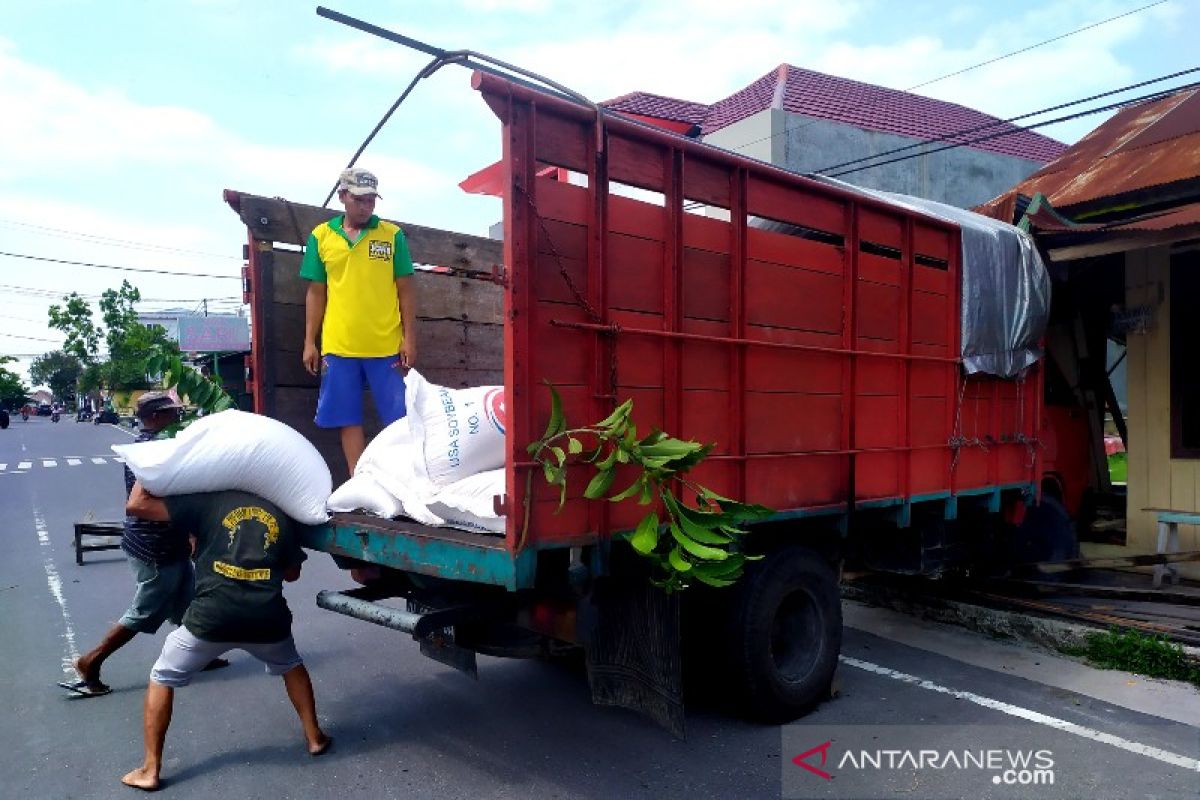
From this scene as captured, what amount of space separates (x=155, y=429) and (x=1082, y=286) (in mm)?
7748

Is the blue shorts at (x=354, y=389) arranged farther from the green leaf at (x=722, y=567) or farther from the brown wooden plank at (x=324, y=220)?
the green leaf at (x=722, y=567)

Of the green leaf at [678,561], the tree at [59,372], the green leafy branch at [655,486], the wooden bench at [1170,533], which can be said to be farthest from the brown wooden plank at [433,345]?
the tree at [59,372]

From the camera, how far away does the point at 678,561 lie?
124 inches

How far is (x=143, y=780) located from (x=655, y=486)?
2.37m

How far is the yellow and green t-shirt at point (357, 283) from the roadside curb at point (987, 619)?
416 centimetres

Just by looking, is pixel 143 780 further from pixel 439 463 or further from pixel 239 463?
pixel 439 463

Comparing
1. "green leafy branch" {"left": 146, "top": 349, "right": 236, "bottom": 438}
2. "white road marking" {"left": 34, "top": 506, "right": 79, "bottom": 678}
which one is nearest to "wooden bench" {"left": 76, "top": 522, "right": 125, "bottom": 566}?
"white road marking" {"left": 34, "top": 506, "right": 79, "bottom": 678}

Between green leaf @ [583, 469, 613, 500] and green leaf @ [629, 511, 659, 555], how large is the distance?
0.21m

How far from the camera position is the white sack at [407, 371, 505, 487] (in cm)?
361

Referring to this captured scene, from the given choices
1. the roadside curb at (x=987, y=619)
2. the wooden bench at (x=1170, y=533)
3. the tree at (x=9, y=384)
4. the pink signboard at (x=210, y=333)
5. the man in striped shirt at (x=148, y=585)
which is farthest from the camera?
the tree at (x=9, y=384)

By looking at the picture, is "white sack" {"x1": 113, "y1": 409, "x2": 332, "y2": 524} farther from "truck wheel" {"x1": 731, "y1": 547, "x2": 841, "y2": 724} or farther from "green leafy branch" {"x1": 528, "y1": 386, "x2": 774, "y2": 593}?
"truck wheel" {"x1": 731, "y1": 547, "x2": 841, "y2": 724}

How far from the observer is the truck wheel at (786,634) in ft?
12.7

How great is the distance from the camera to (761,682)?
390 cm
